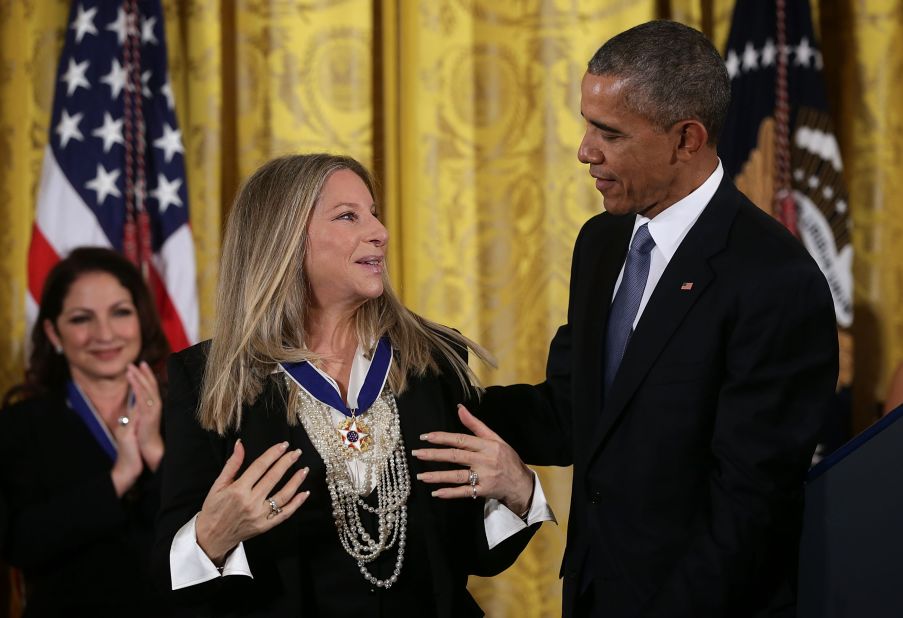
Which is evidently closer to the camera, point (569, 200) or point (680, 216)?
point (680, 216)

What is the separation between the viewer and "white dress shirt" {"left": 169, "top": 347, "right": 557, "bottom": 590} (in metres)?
1.89

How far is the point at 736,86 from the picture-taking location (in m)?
3.79

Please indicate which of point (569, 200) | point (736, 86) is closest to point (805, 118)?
point (736, 86)

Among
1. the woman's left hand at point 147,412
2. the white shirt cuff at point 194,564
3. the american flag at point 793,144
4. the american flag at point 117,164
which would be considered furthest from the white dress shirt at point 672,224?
the american flag at point 117,164

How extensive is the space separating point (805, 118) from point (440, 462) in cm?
229

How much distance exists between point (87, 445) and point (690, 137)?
2108 mm

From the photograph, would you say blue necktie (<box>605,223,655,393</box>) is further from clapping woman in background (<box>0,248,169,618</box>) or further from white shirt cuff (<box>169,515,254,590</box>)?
clapping woman in background (<box>0,248,169,618</box>)

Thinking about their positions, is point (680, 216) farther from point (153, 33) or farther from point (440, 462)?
point (153, 33)

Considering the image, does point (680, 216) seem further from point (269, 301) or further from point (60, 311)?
point (60, 311)

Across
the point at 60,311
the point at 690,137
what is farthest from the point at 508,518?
the point at 60,311

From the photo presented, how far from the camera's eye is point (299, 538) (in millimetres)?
1964

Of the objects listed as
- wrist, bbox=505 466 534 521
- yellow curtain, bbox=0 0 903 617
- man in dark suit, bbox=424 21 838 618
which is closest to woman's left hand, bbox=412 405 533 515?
wrist, bbox=505 466 534 521

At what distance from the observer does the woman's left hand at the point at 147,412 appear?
3.14m

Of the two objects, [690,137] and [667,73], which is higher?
[667,73]
